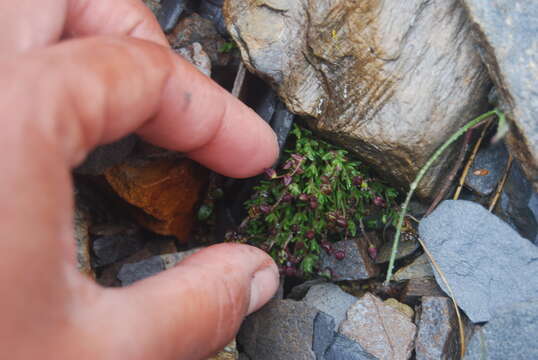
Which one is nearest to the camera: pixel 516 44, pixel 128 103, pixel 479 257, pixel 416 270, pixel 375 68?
pixel 128 103

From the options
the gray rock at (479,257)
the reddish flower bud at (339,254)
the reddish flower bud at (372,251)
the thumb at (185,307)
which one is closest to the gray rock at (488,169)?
the gray rock at (479,257)

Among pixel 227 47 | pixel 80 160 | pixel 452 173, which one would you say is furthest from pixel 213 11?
pixel 80 160

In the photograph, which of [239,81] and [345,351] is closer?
[345,351]

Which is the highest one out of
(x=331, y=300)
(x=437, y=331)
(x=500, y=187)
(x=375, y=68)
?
(x=375, y=68)

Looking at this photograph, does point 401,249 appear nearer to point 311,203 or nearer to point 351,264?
point 351,264

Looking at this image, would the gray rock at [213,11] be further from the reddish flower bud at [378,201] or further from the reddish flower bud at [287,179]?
the reddish flower bud at [378,201]

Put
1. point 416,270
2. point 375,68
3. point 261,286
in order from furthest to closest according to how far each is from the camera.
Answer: point 416,270 → point 375,68 → point 261,286

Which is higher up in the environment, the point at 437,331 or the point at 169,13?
the point at 169,13
